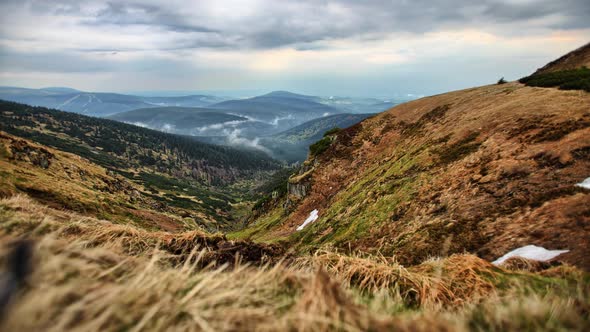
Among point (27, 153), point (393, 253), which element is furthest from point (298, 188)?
point (27, 153)

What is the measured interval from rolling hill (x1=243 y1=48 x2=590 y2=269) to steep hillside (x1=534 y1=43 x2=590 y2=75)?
413 inches

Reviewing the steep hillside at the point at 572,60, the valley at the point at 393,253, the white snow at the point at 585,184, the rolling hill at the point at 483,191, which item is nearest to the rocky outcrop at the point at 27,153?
the valley at the point at 393,253

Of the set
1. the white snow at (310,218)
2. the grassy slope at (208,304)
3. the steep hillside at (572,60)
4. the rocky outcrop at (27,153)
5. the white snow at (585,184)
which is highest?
the steep hillside at (572,60)

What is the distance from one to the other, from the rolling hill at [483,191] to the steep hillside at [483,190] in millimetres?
44

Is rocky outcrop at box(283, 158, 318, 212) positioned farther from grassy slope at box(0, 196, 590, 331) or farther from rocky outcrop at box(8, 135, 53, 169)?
rocky outcrop at box(8, 135, 53, 169)

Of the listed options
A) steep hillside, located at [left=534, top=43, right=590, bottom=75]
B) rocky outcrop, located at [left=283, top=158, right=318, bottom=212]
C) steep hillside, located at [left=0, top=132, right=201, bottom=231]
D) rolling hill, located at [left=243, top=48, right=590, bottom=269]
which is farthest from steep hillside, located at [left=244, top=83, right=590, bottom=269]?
steep hillside, located at [left=0, top=132, right=201, bottom=231]

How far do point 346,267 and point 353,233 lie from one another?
44.7 ft

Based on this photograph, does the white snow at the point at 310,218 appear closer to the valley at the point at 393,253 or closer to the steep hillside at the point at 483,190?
the valley at the point at 393,253

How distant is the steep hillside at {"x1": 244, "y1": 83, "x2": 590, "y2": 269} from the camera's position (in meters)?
10.3

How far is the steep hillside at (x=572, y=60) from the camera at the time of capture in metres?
32.7

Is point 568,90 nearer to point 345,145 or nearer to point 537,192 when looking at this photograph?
point 537,192

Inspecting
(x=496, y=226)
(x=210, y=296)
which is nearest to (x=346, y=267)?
(x=210, y=296)

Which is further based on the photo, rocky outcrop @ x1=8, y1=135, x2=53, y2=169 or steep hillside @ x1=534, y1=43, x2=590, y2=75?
rocky outcrop @ x1=8, y1=135, x2=53, y2=169

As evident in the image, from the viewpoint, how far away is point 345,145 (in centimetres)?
4253
